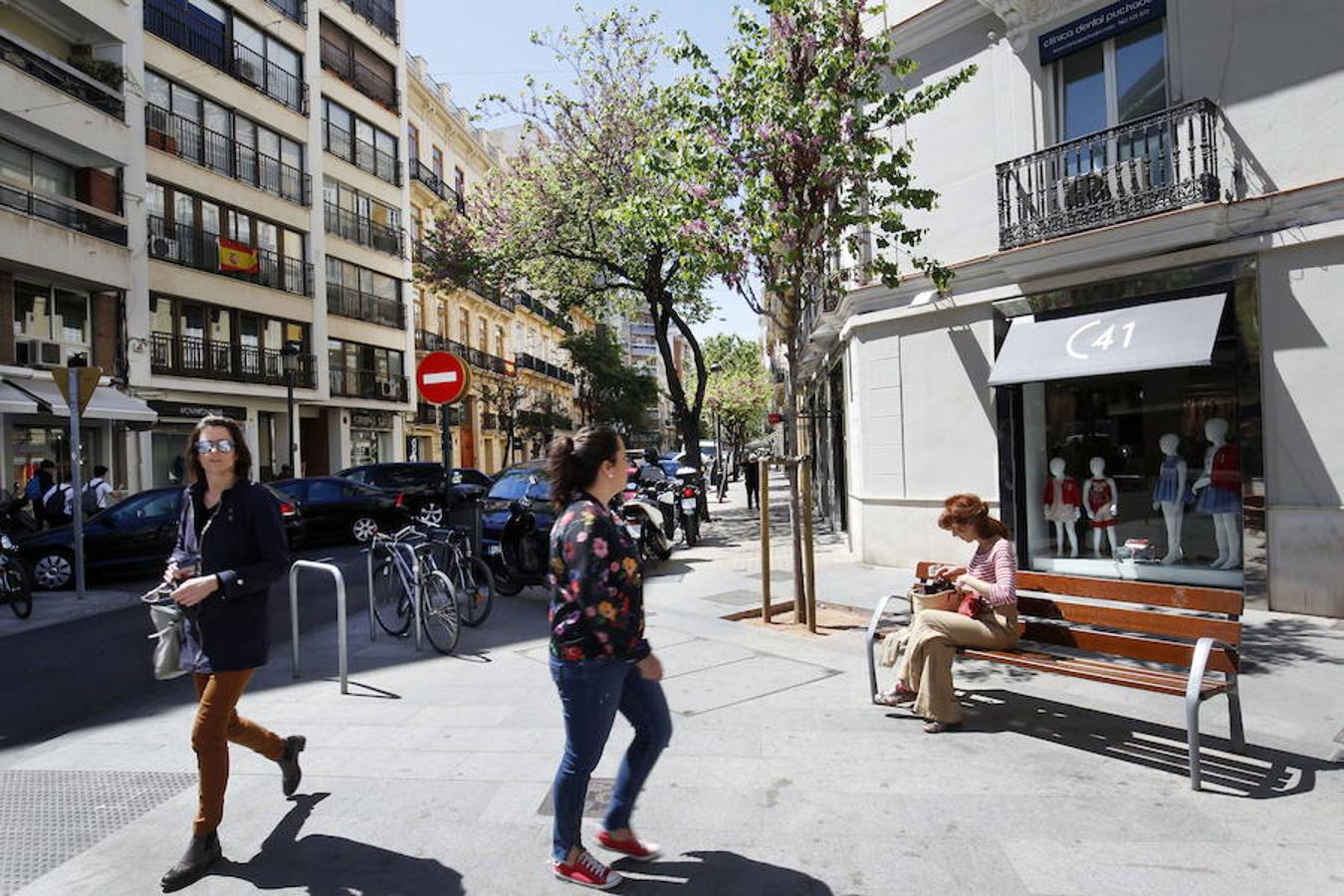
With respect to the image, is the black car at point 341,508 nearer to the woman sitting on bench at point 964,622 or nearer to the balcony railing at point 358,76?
the woman sitting on bench at point 964,622

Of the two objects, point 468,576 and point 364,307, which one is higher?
point 364,307

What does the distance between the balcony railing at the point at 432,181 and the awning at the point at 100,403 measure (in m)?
18.5

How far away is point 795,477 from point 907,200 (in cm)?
270

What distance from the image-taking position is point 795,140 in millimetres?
7633

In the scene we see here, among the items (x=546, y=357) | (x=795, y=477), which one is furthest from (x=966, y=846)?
(x=546, y=357)

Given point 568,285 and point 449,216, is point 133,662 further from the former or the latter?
point 449,216

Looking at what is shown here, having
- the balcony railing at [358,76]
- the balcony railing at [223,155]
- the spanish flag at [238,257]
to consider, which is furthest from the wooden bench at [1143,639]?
the balcony railing at [358,76]

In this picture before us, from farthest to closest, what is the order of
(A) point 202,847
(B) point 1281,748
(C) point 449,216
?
(C) point 449,216
(B) point 1281,748
(A) point 202,847

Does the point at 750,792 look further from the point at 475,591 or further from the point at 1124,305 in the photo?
the point at 1124,305

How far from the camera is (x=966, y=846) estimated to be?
143 inches

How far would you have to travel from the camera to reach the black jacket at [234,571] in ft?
11.8

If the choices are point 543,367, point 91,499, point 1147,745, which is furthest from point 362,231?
point 1147,745

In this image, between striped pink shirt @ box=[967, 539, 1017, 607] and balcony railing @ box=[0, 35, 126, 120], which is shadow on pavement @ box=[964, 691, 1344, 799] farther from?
balcony railing @ box=[0, 35, 126, 120]

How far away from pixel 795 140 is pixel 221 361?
22.6m
